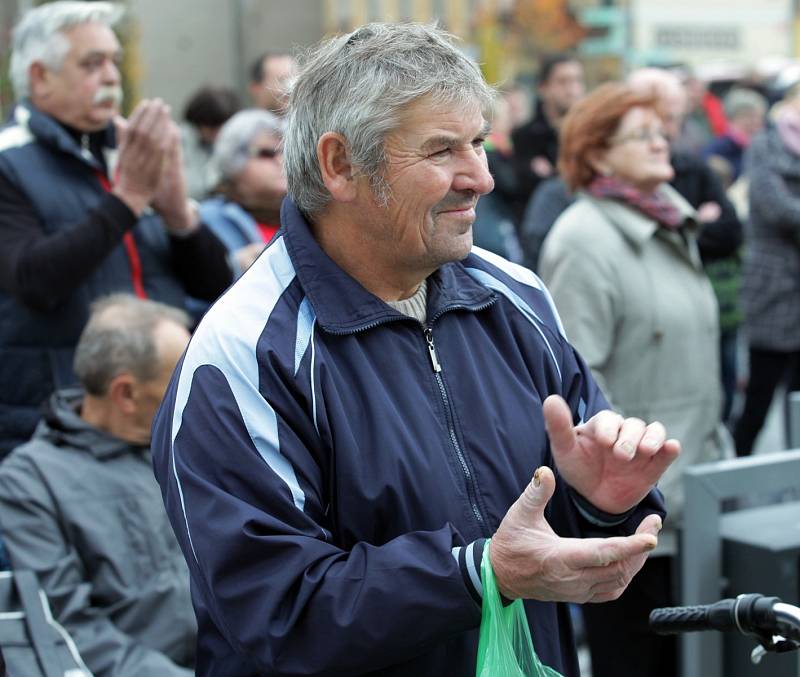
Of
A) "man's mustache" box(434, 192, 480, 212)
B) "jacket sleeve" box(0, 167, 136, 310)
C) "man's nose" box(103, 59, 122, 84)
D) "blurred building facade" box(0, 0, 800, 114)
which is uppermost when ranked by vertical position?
"man's mustache" box(434, 192, 480, 212)

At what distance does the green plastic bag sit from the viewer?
1.80 meters

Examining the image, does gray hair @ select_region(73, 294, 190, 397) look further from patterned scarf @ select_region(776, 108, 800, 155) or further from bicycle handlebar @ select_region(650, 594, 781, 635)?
patterned scarf @ select_region(776, 108, 800, 155)

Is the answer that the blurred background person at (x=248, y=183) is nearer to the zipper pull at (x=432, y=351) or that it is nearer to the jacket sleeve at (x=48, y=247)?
the jacket sleeve at (x=48, y=247)

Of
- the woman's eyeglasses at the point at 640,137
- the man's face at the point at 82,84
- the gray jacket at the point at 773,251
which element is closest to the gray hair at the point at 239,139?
the man's face at the point at 82,84

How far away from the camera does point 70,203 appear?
3625 millimetres

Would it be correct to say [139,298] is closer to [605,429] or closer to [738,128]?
[605,429]

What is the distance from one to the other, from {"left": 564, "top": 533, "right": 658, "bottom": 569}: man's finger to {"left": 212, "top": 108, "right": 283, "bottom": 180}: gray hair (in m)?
3.09

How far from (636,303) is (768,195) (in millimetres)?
2605

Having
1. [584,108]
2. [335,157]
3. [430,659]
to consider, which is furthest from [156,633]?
[584,108]

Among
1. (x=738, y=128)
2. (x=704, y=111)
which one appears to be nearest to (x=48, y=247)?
(x=738, y=128)

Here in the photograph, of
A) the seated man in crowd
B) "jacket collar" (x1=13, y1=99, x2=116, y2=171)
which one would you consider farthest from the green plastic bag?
"jacket collar" (x1=13, y1=99, x2=116, y2=171)

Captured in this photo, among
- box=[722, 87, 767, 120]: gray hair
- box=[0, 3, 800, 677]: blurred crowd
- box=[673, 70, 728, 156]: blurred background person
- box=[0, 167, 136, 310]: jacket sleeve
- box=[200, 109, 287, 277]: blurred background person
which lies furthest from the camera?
box=[673, 70, 728, 156]: blurred background person

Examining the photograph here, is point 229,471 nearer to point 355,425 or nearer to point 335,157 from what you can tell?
point 355,425

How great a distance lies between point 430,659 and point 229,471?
441mm
